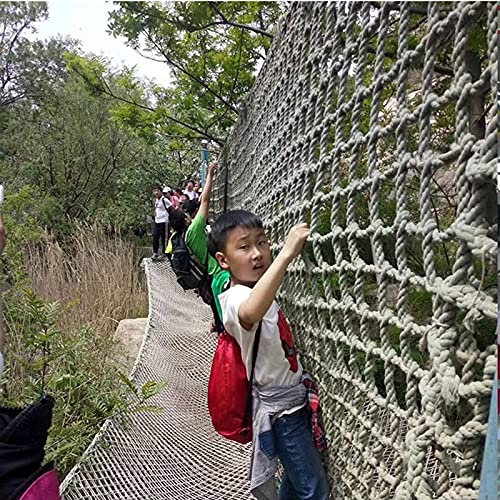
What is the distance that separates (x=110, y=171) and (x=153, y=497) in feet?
27.3

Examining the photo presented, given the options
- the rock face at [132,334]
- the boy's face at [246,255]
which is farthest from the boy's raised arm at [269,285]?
the rock face at [132,334]

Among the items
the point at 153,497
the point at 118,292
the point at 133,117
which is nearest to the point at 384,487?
the point at 153,497

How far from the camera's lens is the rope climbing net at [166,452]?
1.67 metres

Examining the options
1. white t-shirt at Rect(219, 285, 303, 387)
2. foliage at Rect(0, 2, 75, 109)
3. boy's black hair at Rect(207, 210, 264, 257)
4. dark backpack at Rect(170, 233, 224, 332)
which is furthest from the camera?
foliage at Rect(0, 2, 75, 109)

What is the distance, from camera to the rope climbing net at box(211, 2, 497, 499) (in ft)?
2.00

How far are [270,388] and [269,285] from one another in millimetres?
276

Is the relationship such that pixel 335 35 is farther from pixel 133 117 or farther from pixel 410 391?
pixel 133 117

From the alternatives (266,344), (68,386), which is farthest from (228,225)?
(68,386)

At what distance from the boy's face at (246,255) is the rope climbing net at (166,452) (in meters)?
0.82

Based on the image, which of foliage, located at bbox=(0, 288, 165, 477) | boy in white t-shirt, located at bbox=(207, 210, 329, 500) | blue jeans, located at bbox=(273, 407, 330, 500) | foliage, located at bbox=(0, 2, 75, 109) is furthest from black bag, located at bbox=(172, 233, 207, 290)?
foliage, located at bbox=(0, 2, 75, 109)

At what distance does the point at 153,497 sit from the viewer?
168cm

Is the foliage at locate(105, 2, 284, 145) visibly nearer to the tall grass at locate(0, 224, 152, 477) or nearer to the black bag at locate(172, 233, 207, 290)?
the tall grass at locate(0, 224, 152, 477)

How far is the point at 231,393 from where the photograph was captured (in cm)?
119

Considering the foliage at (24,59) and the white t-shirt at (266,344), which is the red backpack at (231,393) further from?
the foliage at (24,59)
